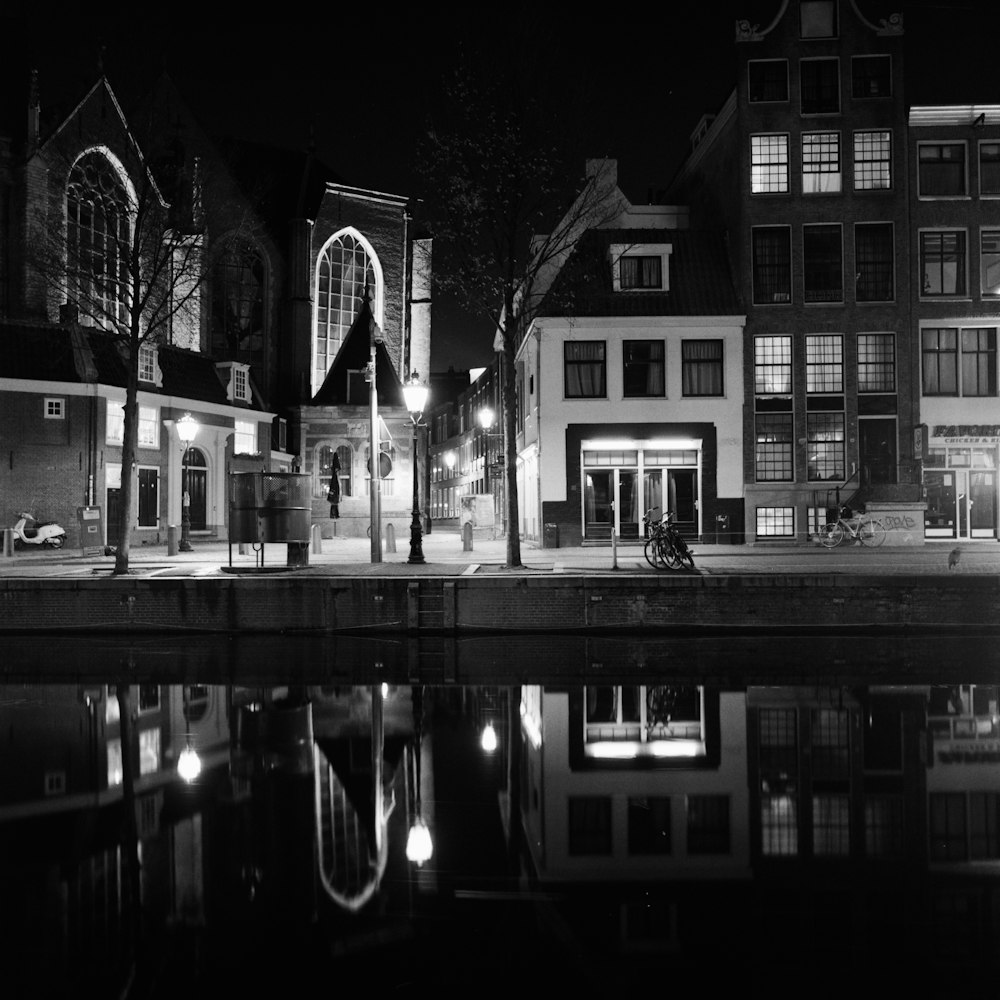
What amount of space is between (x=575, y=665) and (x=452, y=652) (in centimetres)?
273

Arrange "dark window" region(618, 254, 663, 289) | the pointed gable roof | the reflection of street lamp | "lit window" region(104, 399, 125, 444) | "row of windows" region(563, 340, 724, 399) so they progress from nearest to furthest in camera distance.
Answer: the reflection of street lamp → "row of windows" region(563, 340, 724, 399) → "dark window" region(618, 254, 663, 289) → "lit window" region(104, 399, 125, 444) → the pointed gable roof

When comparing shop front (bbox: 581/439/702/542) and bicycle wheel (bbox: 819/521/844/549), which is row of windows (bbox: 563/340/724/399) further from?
bicycle wheel (bbox: 819/521/844/549)

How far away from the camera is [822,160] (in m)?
34.7

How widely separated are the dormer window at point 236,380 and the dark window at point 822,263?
81.9ft

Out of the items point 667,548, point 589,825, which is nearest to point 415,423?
point 667,548

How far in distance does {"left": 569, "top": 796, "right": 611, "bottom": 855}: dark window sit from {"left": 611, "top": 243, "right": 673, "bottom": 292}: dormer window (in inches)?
1110

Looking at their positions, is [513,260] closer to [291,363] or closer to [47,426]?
[47,426]

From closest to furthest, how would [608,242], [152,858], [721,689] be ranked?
[152,858] < [721,689] < [608,242]

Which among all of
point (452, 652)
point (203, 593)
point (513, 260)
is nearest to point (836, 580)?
point (452, 652)

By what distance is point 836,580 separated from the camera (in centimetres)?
1992

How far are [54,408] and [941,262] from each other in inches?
1238

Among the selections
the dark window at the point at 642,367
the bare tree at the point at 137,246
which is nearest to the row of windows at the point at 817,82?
the dark window at the point at 642,367

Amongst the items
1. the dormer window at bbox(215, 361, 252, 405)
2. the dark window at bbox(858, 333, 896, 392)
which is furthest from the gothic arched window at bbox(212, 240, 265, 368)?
the dark window at bbox(858, 333, 896, 392)

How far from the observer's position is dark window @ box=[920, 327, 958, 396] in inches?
1374
